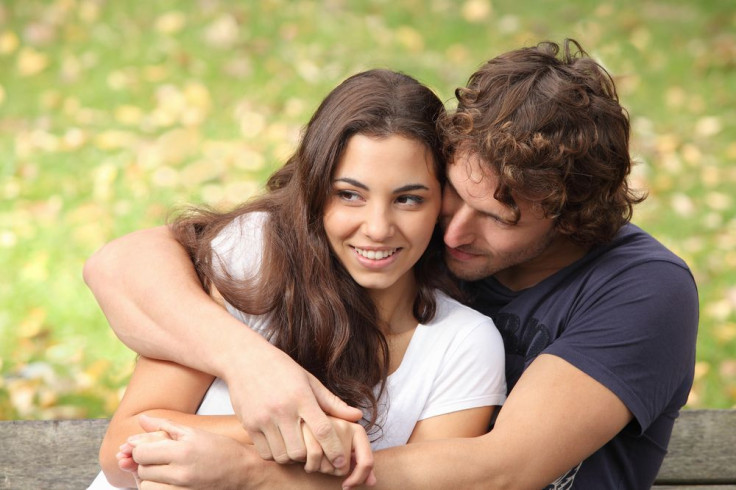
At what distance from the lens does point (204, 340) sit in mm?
2490

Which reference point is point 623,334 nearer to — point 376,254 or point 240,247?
point 376,254

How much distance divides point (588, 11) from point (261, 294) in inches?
218

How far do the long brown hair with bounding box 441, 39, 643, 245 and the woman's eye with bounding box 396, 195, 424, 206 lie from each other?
0.50 feet

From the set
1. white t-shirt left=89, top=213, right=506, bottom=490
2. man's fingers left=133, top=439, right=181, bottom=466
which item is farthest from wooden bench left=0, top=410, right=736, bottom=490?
man's fingers left=133, top=439, right=181, bottom=466

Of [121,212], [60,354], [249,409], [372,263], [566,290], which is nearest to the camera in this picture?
[249,409]

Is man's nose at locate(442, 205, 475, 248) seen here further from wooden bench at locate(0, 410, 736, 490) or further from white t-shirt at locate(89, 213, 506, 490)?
wooden bench at locate(0, 410, 736, 490)

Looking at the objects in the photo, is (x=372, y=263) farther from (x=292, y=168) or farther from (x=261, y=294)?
(x=292, y=168)

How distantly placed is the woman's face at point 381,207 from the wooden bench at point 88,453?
1.06 m

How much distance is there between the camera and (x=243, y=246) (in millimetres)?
2760

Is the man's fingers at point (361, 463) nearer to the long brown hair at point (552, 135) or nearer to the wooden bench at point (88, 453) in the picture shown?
the long brown hair at point (552, 135)

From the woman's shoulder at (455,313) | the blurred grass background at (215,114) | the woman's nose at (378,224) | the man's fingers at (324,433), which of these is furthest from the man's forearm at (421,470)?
the blurred grass background at (215,114)

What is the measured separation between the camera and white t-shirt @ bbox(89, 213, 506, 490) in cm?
264

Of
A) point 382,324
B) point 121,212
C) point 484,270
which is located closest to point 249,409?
point 382,324

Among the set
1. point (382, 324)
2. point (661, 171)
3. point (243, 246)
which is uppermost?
point (243, 246)
